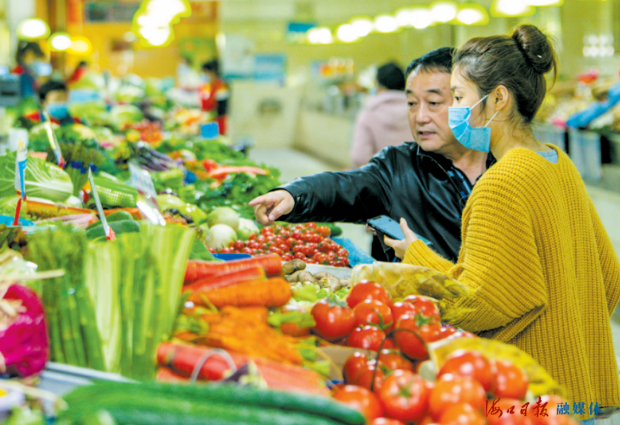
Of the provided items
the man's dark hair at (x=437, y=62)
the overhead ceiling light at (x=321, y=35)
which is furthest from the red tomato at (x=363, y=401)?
the overhead ceiling light at (x=321, y=35)

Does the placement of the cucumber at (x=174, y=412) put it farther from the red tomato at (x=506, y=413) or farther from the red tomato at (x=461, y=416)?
the red tomato at (x=506, y=413)

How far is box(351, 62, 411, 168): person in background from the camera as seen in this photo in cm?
521

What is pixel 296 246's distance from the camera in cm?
303

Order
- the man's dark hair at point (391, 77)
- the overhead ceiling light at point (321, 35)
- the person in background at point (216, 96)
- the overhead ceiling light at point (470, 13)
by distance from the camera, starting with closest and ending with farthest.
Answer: the man's dark hair at point (391, 77) → the person in background at point (216, 96) → the overhead ceiling light at point (470, 13) → the overhead ceiling light at point (321, 35)

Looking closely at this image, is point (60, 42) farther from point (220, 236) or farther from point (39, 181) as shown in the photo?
point (220, 236)

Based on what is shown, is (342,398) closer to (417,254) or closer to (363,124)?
(417,254)

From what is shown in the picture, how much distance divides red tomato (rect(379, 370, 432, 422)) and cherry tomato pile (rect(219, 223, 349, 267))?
5.29 feet

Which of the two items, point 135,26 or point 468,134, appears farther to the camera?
point 135,26

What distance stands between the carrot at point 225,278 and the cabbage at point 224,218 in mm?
1960

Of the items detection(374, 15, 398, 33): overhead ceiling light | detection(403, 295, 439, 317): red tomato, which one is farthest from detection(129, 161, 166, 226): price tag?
detection(374, 15, 398, 33): overhead ceiling light

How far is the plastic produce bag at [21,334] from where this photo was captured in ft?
4.23

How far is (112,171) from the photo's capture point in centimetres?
439

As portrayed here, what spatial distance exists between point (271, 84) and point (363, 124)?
11.0 meters

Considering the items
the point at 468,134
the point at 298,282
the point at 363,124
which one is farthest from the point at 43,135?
the point at 468,134
